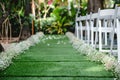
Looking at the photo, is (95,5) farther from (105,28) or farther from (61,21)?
(61,21)

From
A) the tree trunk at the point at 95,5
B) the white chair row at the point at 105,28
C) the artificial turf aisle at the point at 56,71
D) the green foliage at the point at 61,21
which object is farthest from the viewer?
the green foliage at the point at 61,21

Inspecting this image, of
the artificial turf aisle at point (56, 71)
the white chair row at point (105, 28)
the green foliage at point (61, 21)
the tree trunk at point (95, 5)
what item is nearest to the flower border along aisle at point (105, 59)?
the artificial turf aisle at point (56, 71)

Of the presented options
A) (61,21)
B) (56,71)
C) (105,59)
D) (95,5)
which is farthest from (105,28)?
(61,21)

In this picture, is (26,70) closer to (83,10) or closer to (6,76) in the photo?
(6,76)

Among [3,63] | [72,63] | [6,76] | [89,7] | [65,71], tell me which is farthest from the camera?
[89,7]

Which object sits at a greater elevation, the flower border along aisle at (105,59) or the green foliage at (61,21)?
the flower border along aisle at (105,59)

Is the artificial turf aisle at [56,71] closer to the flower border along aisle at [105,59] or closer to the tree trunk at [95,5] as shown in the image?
the flower border along aisle at [105,59]

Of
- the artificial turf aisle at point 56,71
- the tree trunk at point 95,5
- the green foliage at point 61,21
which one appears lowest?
the green foliage at point 61,21

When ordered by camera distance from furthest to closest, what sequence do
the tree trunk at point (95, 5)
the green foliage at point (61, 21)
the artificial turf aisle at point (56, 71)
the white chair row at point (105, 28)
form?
the green foliage at point (61, 21) < the tree trunk at point (95, 5) < the white chair row at point (105, 28) < the artificial turf aisle at point (56, 71)

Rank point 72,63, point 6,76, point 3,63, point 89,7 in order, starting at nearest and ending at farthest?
1. point 6,76
2. point 3,63
3. point 72,63
4. point 89,7

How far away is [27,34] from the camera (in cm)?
1498

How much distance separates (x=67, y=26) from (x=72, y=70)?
15.8 metres

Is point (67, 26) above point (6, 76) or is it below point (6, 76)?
below

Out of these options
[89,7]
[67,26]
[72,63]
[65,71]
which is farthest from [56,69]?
[67,26]
